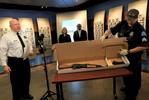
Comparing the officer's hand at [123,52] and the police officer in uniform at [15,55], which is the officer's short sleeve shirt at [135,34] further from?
the police officer in uniform at [15,55]

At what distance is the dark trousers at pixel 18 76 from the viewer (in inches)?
72.6

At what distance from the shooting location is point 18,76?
1.94 metres

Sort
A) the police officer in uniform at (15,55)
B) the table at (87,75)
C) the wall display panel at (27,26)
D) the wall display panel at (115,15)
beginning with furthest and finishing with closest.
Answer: the wall display panel at (27,26) → the wall display panel at (115,15) → the police officer in uniform at (15,55) → the table at (87,75)

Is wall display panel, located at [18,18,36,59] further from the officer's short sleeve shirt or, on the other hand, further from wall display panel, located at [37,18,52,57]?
the officer's short sleeve shirt

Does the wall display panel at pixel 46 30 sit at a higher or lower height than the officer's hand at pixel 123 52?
higher

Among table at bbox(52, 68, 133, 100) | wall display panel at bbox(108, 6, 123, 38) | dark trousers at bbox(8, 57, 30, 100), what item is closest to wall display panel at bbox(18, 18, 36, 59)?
dark trousers at bbox(8, 57, 30, 100)

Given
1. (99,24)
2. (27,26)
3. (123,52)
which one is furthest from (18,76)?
(99,24)

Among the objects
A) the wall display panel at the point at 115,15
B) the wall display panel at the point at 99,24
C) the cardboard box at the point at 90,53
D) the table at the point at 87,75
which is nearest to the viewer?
the table at the point at 87,75

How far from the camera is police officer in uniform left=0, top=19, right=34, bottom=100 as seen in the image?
1.75 m

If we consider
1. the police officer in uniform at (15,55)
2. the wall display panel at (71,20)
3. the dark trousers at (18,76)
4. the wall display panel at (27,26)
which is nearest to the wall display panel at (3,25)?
the wall display panel at (27,26)

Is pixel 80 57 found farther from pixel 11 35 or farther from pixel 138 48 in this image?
pixel 11 35

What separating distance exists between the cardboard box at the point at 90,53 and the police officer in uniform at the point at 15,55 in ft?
2.95

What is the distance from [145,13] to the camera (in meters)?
2.80

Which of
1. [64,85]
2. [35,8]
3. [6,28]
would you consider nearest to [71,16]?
[35,8]
